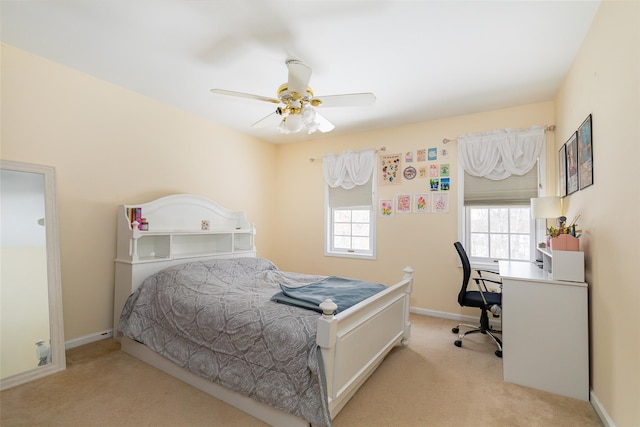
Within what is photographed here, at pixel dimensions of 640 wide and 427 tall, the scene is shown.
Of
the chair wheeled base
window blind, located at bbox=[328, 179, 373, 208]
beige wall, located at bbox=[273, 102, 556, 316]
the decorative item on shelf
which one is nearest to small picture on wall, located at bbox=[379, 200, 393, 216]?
beige wall, located at bbox=[273, 102, 556, 316]

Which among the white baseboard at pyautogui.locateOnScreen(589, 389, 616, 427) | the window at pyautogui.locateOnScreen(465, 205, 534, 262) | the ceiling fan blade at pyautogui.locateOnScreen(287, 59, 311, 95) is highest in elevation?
the ceiling fan blade at pyautogui.locateOnScreen(287, 59, 311, 95)

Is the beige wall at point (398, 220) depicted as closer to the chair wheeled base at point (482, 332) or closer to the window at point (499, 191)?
the window at point (499, 191)

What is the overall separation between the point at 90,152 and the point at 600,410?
4.52 m

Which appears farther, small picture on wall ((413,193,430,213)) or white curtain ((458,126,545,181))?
small picture on wall ((413,193,430,213))

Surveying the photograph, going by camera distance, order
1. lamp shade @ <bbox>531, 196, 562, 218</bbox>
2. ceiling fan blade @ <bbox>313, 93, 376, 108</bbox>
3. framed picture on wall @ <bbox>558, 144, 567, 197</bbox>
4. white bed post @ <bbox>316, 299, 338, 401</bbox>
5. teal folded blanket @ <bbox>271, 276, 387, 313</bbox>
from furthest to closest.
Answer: framed picture on wall @ <bbox>558, 144, 567, 197</bbox>
lamp shade @ <bbox>531, 196, 562, 218</bbox>
ceiling fan blade @ <bbox>313, 93, 376, 108</bbox>
teal folded blanket @ <bbox>271, 276, 387, 313</bbox>
white bed post @ <bbox>316, 299, 338, 401</bbox>

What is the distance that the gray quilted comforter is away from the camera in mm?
1731

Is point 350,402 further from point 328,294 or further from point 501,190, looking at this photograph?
point 501,190

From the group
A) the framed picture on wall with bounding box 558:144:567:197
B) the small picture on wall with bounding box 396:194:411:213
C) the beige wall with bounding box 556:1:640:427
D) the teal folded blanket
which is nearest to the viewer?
the beige wall with bounding box 556:1:640:427

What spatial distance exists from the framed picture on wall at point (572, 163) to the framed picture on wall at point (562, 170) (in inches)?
4.0

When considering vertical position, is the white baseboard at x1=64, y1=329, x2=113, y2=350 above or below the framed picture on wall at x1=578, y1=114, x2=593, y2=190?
below

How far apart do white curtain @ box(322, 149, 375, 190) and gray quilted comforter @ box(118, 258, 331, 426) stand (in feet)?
6.16

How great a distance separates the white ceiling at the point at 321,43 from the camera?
6.53ft

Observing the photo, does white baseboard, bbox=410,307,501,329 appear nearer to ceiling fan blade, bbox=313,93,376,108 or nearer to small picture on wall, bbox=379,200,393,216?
small picture on wall, bbox=379,200,393,216

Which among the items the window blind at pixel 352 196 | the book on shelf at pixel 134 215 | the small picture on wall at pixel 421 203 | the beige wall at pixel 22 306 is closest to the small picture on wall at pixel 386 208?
the window blind at pixel 352 196
